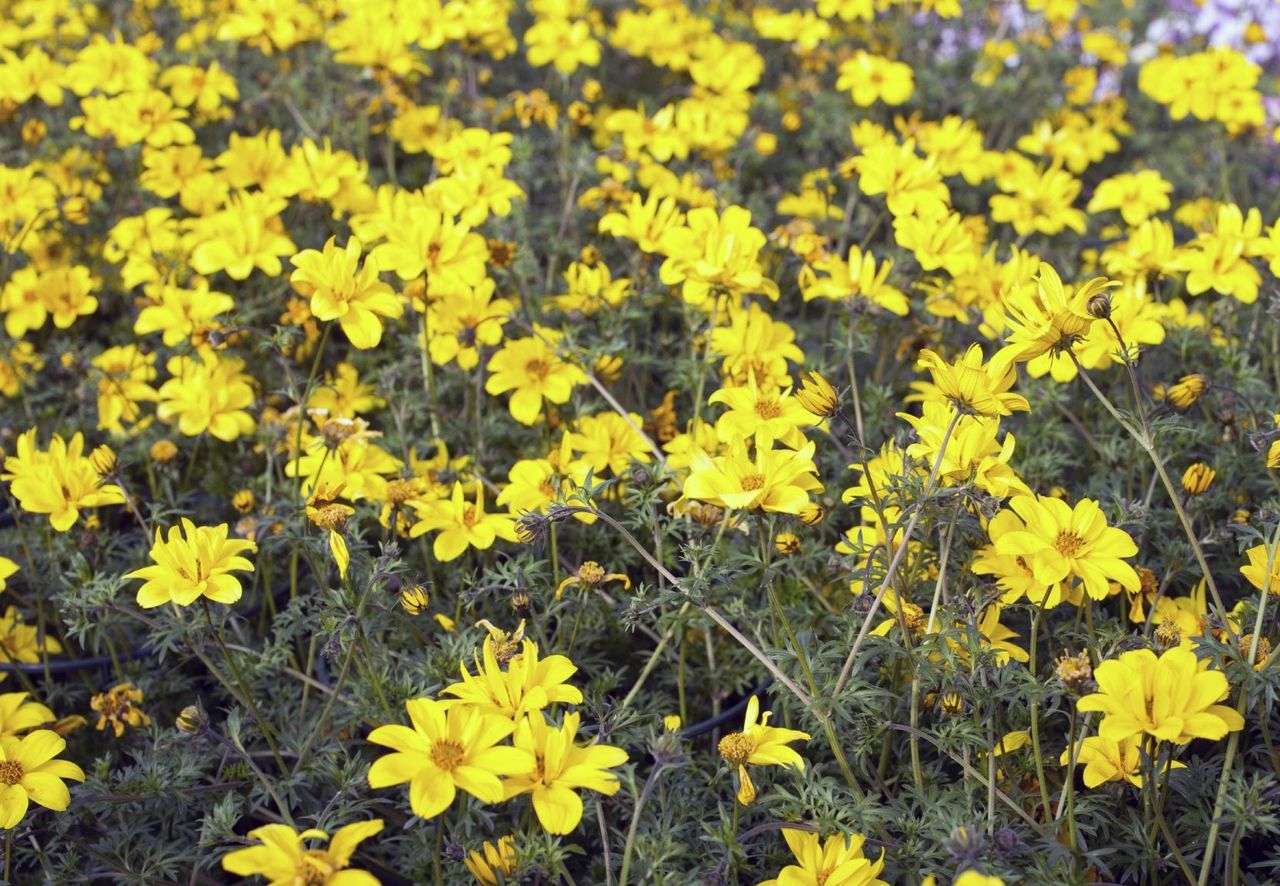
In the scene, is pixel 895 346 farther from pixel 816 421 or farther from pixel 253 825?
pixel 253 825

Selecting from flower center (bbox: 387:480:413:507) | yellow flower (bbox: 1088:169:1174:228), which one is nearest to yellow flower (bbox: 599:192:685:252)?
flower center (bbox: 387:480:413:507)

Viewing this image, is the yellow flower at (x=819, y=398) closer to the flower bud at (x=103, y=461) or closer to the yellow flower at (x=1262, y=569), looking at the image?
the yellow flower at (x=1262, y=569)

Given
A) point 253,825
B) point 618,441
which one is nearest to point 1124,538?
point 618,441

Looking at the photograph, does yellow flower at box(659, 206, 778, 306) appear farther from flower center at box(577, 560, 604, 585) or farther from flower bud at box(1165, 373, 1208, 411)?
flower bud at box(1165, 373, 1208, 411)

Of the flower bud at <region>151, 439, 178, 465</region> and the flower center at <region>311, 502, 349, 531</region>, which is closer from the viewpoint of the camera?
the flower center at <region>311, 502, 349, 531</region>

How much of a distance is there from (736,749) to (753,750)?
38mm

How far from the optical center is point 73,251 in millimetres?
3045

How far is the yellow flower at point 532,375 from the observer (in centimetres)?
217

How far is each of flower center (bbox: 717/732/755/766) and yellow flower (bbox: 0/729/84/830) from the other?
837 millimetres

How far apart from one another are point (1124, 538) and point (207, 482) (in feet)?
5.73

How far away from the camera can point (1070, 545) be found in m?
1.48

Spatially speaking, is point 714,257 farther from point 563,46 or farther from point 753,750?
point 563,46

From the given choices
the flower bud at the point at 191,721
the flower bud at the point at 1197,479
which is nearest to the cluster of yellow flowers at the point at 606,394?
the flower bud at the point at 1197,479

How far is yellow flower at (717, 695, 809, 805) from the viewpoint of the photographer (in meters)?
1.38
